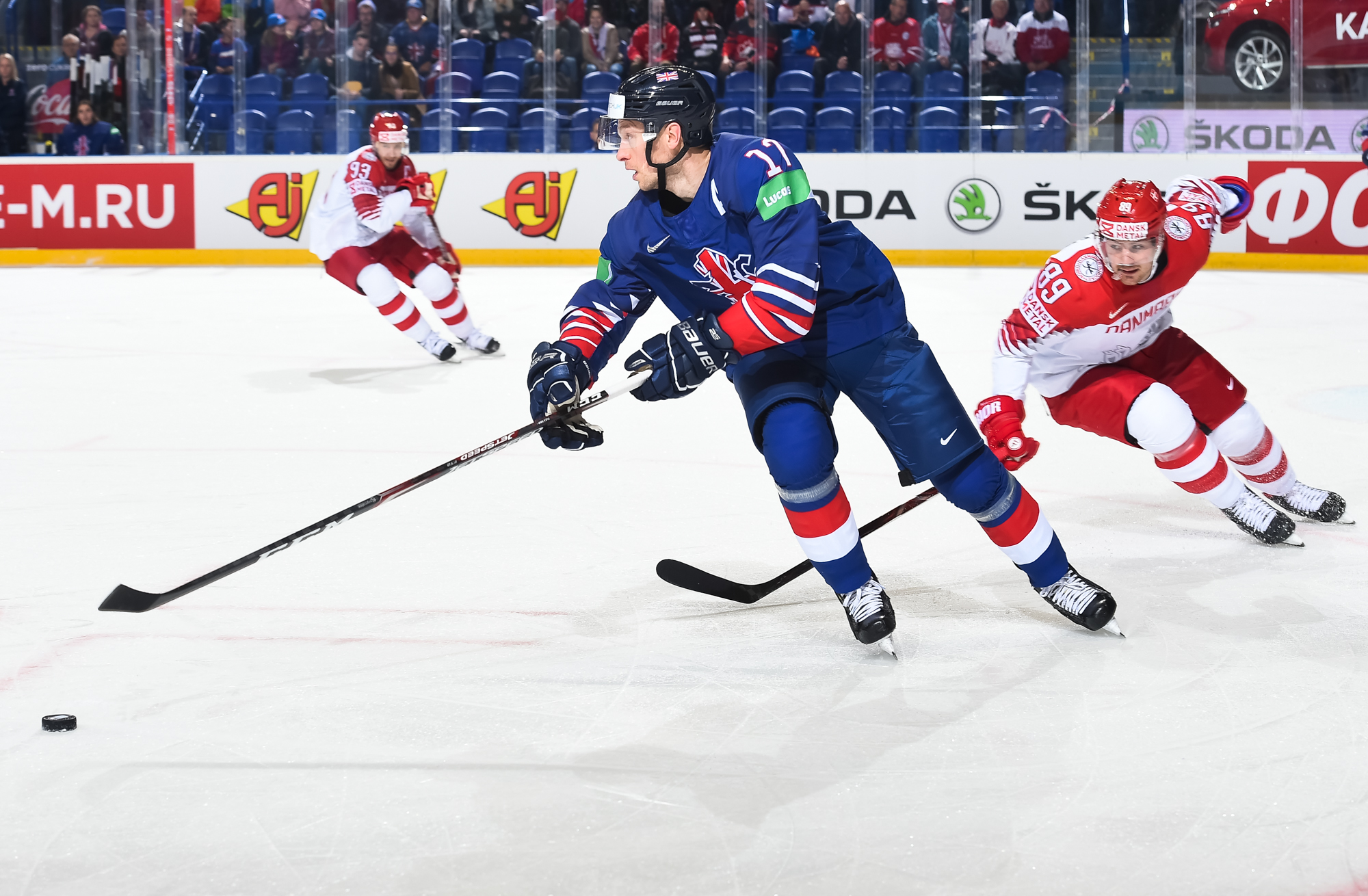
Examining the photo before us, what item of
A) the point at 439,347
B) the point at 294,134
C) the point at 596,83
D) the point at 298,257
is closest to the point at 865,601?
the point at 439,347

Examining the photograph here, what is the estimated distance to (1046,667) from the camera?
239 cm

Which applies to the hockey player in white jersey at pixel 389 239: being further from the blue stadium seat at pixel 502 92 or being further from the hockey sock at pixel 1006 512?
the blue stadium seat at pixel 502 92

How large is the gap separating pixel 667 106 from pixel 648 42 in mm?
8876

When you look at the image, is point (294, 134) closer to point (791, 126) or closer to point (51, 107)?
point (51, 107)

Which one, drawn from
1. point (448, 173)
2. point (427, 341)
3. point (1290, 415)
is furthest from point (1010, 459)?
point (448, 173)

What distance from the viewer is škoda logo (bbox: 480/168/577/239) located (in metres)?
10.7

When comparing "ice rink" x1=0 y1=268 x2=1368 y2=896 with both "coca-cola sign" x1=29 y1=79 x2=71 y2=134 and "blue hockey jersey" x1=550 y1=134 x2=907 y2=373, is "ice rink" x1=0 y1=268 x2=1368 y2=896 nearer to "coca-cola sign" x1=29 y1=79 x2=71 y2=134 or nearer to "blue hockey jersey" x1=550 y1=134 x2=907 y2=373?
"blue hockey jersey" x1=550 y1=134 x2=907 y2=373

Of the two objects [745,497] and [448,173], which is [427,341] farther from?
[448,173]

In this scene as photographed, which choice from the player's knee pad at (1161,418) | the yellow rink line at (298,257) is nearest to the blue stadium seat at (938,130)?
the yellow rink line at (298,257)

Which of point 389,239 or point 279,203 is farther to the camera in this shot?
point 279,203

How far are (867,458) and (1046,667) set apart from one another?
70.3 inches

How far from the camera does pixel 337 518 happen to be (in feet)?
8.10

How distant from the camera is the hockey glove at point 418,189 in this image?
20.8ft

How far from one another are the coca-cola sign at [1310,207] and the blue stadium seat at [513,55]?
547 cm
